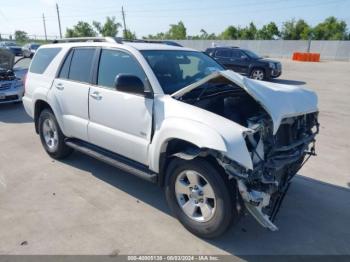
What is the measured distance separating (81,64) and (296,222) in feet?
11.6

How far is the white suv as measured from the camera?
9.41 feet

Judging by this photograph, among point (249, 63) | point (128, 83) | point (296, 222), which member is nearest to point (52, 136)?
point (128, 83)

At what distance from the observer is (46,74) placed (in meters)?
5.10

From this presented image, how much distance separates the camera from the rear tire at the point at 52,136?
5039mm

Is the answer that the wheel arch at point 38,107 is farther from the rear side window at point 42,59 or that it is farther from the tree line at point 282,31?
the tree line at point 282,31

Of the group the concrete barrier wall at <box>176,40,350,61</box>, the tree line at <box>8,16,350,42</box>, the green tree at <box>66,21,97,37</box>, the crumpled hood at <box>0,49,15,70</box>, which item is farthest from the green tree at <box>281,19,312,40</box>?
the crumpled hood at <box>0,49,15,70</box>

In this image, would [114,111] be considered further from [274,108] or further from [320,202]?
[320,202]

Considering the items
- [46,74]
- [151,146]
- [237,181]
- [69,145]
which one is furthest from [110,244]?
[46,74]

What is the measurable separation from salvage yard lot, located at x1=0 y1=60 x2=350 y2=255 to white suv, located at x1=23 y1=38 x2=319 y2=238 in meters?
0.32

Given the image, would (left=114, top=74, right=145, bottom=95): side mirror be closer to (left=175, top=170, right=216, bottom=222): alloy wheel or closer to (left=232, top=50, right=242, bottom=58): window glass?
(left=175, top=170, right=216, bottom=222): alloy wheel

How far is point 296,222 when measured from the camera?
11.7 feet

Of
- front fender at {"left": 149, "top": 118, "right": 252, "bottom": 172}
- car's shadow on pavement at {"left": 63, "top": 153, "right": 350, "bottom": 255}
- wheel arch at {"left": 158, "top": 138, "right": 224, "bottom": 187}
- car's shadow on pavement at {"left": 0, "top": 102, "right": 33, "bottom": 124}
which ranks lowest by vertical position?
car's shadow on pavement at {"left": 63, "top": 153, "right": 350, "bottom": 255}

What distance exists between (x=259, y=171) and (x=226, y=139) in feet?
1.43

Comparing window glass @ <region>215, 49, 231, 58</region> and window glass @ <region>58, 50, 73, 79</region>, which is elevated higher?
window glass @ <region>58, 50, 73, 79</region>
